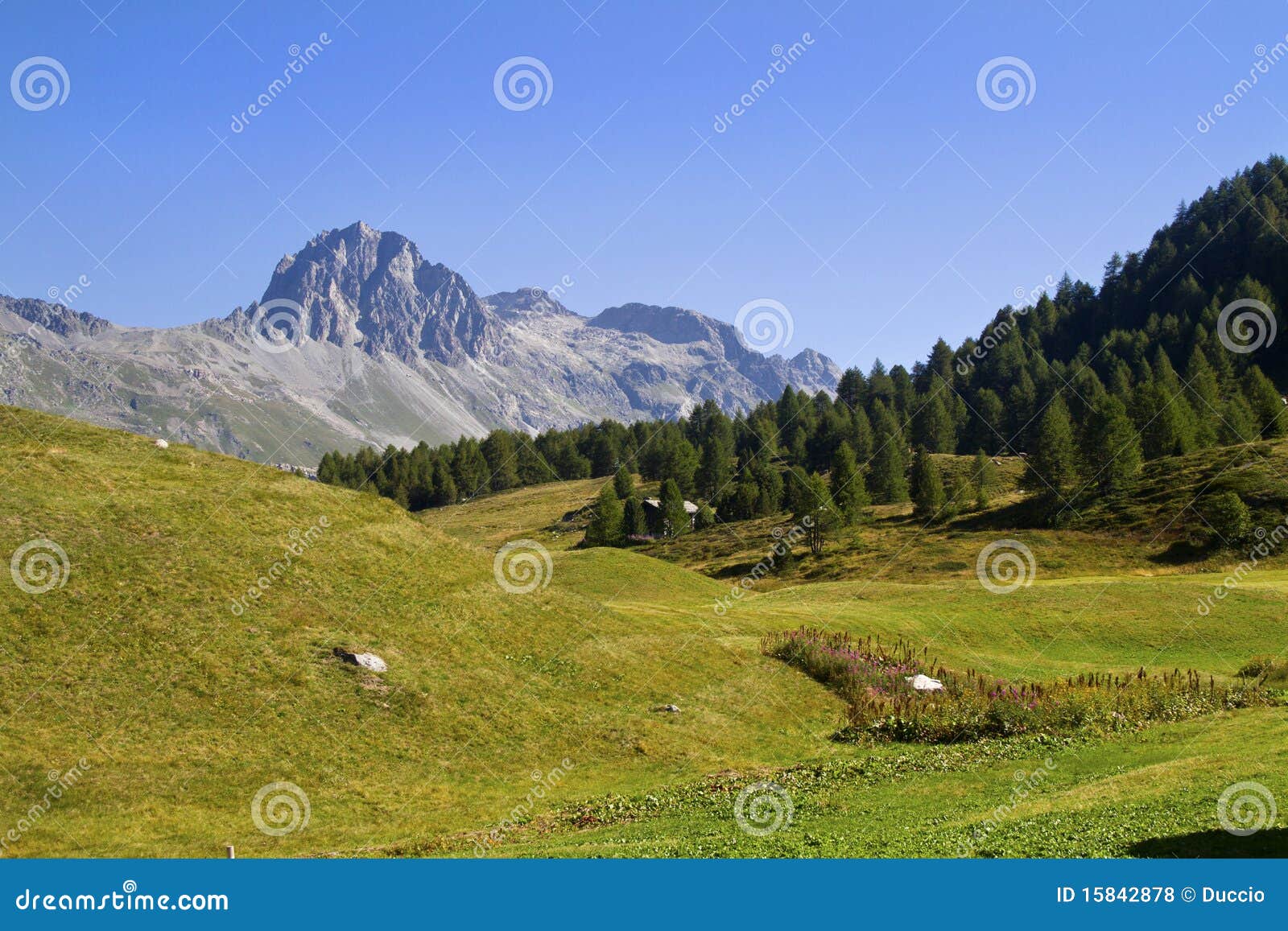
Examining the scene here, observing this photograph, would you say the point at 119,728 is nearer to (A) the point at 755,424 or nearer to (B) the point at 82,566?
(B) the point at 82,566

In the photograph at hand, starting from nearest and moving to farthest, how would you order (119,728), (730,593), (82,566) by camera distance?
(119,728) < (82,566) < (730,593)

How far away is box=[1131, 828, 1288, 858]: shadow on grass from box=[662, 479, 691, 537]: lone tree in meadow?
120063 mm

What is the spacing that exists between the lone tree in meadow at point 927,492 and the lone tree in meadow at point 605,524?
141ft

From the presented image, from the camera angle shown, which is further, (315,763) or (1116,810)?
(315,763)

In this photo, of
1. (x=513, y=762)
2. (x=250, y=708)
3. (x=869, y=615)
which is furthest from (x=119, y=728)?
(x=869, y=615)

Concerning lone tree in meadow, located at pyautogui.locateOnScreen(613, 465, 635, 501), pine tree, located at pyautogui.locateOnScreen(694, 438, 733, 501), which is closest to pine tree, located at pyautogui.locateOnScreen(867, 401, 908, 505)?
pine tree, located at pyautogui.locateOnScreen(694, 438, 733, 501)

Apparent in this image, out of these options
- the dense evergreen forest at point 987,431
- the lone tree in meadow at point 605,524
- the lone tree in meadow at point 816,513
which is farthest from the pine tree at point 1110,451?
the lone tree in meadow at point 605,524

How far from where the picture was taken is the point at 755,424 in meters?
187

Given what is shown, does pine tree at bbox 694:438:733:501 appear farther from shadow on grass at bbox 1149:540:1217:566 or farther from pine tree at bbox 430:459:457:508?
shadow on grass at bbox 1149:540:1217:566

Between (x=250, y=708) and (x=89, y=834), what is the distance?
7.14 m

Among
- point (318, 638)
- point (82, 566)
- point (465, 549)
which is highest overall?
point (465, 549)

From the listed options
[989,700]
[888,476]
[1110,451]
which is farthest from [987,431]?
[989,700]

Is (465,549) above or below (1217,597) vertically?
above

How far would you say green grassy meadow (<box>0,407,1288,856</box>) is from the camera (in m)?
21.3
